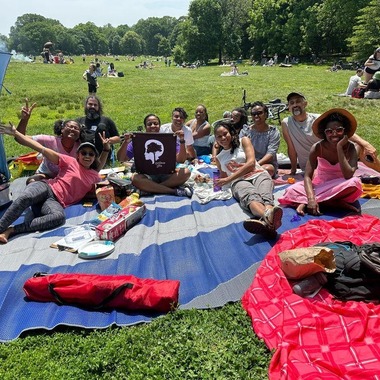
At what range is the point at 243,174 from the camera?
5453 mm

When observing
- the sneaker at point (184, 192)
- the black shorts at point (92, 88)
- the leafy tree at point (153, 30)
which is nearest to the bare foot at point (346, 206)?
the sneaker at point (184, 192)

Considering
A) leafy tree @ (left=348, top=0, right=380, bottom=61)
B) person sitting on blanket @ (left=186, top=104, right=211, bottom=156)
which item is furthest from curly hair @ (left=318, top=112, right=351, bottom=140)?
leafy tree @ (left=348, top=0, right=380, bottom=61)

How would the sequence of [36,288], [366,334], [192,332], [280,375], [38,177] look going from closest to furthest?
1. [280,375]
2. [366,334]
3. [192,332]
4. [36,288]
5. [38,177]

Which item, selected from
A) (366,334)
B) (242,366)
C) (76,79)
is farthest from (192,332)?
(76,79)

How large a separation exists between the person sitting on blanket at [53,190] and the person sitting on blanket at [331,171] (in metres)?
2.87

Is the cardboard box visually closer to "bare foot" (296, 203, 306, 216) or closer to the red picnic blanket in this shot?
the red picnic blanket

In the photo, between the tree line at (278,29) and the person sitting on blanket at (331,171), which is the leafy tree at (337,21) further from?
the person sitting on blanket at (331,171)

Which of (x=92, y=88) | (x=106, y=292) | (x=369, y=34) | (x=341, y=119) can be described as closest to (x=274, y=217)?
(x=341, y=119)

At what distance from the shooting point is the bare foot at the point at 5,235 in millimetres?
4539

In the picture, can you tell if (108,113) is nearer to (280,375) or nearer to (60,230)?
(60,230)

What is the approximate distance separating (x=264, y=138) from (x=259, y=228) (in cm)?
259

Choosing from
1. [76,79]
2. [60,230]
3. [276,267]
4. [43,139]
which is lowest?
[76,79]

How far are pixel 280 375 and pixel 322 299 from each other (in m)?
0.89

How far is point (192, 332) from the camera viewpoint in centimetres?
304
